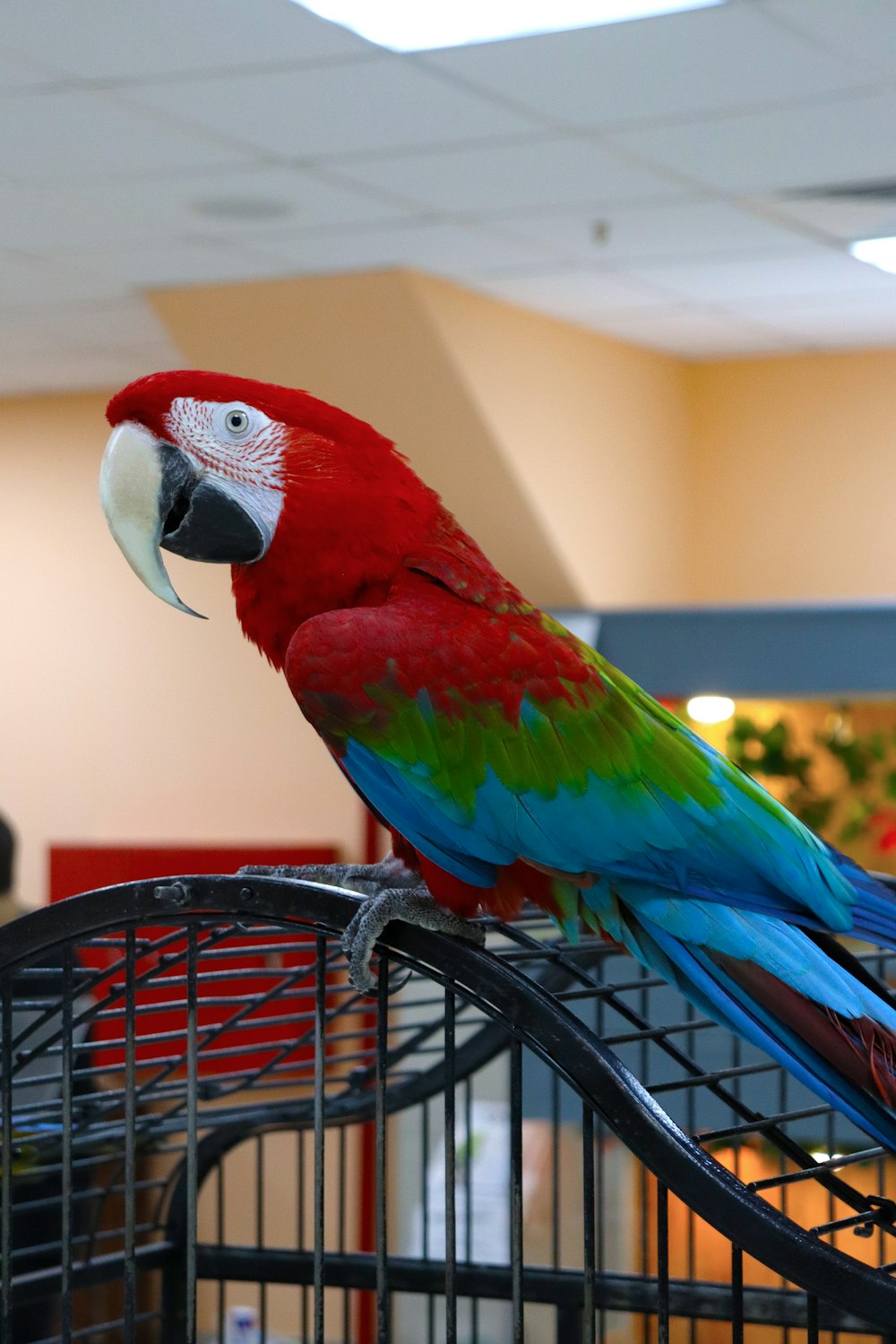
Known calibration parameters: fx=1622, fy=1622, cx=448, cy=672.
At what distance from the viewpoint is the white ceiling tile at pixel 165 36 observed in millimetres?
2412

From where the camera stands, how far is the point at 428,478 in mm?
4359

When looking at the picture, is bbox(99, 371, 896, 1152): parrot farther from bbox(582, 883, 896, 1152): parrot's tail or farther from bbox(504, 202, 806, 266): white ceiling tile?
bbox(504, 202, 806, 266): white ceiling tile

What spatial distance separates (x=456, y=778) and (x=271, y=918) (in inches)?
7.9

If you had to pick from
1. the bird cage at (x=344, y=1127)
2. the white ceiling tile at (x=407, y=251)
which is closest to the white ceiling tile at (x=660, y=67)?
the white ceiling tile at (x=407, y=251)

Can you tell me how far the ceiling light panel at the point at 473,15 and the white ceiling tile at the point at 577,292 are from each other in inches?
58.6

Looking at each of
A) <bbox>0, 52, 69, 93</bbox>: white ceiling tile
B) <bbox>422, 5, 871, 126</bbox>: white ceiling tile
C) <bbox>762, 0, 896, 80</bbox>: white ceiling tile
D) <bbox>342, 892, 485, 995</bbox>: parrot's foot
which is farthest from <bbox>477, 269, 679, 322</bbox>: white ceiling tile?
<bbox>342, 892, 485, 995</bbox>: parrot's foot

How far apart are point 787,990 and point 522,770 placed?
0.87ft

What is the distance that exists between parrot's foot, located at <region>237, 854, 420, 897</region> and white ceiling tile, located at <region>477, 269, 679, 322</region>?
9.30 ft

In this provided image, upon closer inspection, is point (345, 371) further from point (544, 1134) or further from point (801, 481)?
point (544, 1134)

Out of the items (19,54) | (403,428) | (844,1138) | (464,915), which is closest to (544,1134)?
(844,1138)

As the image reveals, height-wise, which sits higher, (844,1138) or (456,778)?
(456,778)

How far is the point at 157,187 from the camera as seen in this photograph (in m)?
3.29

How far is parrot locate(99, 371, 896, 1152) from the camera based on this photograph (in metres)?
1.24

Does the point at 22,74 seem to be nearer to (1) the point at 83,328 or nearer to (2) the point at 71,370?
(1) the point at 83,328
